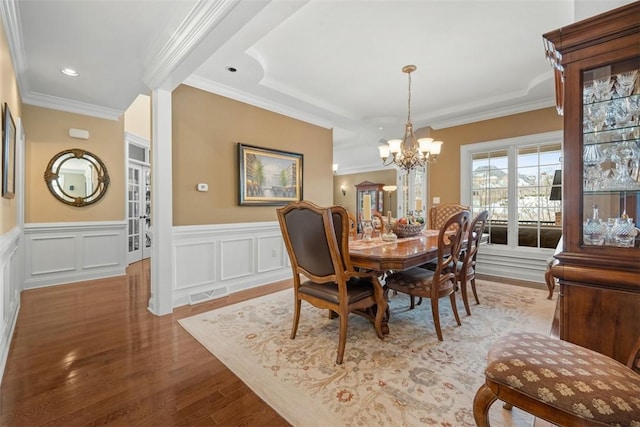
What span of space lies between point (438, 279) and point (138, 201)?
553 centimetres

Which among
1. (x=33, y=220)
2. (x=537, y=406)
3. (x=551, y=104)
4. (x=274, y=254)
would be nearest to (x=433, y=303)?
(x=537, y=406)

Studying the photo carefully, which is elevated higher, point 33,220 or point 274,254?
point 33,220

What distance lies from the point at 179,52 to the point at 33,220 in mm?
3361

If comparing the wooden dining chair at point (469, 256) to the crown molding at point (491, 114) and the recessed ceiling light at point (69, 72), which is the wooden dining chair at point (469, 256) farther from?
the recessed ceiling light at point (69, 72)

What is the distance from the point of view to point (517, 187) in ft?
13.7

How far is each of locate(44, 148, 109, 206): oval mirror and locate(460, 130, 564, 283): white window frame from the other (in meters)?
5.71

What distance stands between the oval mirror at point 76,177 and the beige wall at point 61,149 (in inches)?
2.5

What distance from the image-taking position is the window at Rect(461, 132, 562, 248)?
12.9 feet

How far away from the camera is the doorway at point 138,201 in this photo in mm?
5109

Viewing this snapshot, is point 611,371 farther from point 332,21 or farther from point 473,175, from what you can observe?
point 473,175

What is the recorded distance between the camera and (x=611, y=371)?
0.94 metres

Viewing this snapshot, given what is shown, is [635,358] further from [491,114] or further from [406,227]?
[491,114]

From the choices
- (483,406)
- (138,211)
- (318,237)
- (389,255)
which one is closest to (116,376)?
(318,237)

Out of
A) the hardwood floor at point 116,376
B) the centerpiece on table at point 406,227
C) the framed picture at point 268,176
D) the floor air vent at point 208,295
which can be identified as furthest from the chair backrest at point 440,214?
the hardwood floor at point 116,376
